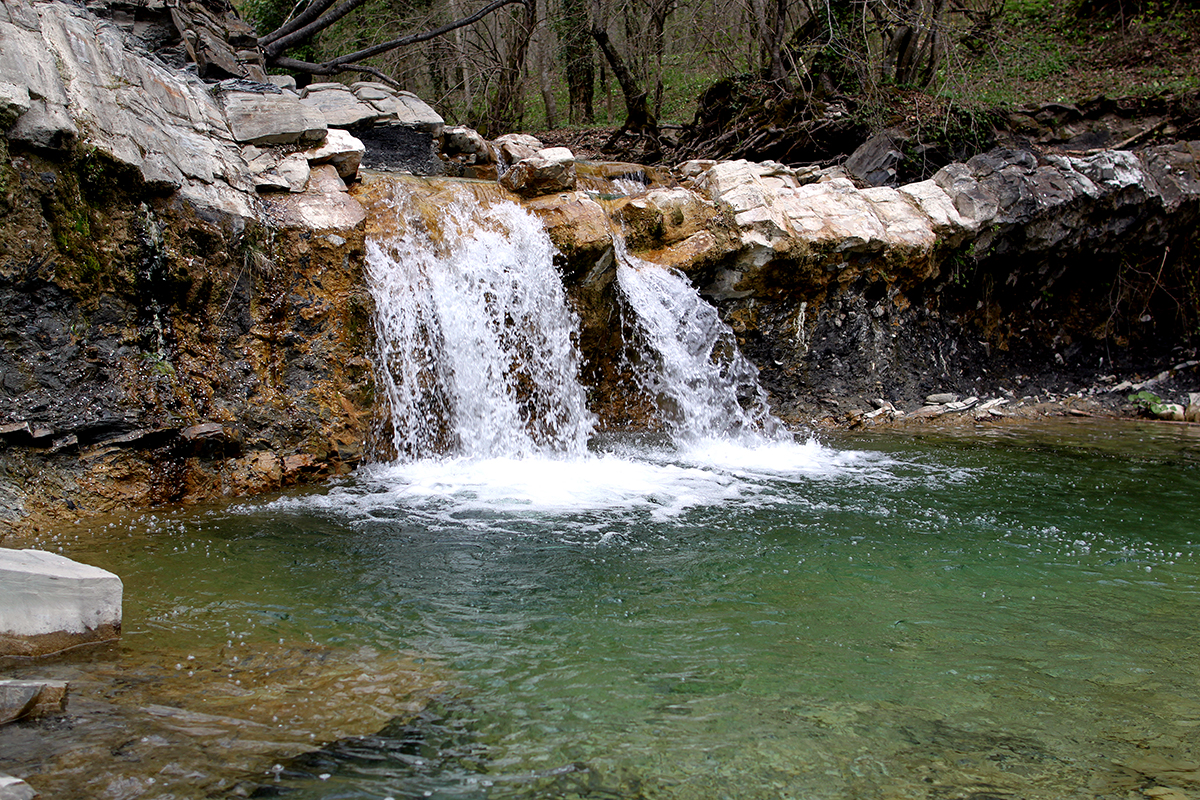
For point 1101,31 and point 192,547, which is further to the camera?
point 1101,31

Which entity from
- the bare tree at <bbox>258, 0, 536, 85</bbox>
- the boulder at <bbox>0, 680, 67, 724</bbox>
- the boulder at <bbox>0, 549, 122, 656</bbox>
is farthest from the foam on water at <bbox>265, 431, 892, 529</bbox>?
the bare tree at <bbox>258, 0, 536, 85</bbox>

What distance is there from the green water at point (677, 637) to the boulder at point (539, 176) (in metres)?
3.21

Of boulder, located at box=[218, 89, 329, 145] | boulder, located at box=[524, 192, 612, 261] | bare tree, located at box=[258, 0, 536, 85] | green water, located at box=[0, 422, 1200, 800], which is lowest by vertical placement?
green water, located at box=[0, 422, 1200, 800]

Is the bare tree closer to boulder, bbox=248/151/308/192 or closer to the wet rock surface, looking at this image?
boulder, bbox=248/151/308/192

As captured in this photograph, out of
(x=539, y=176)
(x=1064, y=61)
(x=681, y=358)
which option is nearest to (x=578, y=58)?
(x=539, y=176)

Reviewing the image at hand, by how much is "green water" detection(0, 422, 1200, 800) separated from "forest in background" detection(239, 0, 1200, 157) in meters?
6.84

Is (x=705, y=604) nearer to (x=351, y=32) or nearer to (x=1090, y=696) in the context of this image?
(x=1090, y=696)

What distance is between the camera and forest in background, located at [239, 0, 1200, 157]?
10930mm

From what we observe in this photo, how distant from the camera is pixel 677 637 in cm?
348

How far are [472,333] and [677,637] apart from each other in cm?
407

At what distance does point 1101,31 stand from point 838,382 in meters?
10.8

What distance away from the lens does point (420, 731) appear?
2.71 meters

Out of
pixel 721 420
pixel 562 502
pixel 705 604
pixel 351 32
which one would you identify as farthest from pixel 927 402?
pixel 351 32

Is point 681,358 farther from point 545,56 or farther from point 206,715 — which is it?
point 545,56
